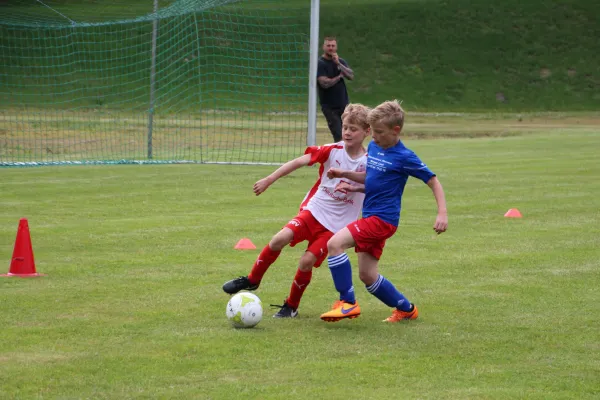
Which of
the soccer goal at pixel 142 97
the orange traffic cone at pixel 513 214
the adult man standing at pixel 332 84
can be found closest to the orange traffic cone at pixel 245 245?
the orange traffic cone at pixel 513 214

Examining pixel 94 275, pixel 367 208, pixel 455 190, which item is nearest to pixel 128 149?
pixel 455 190

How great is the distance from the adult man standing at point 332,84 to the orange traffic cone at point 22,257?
8326mm

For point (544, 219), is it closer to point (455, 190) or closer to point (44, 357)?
point (455, 190)

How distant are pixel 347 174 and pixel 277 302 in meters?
1.22

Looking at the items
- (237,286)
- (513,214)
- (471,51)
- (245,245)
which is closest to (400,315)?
Result: (237,286)

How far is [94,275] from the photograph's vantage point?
802 centimetres

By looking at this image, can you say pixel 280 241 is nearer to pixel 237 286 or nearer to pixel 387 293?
pixel 237 286

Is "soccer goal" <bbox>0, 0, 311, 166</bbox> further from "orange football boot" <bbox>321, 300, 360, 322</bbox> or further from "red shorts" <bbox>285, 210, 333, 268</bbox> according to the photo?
"orange football boot" <bbox>321, 300, 360, 322</bbox>

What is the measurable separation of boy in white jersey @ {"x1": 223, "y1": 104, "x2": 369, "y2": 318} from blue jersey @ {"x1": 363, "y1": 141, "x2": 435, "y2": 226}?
26 centimetres

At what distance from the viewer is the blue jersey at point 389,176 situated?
6.41 meters

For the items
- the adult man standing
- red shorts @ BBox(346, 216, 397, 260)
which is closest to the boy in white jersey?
red shorts @ BBox(346, 216, 397, 260)

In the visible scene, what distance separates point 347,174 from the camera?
21.6ft

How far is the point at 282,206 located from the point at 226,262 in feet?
13.1

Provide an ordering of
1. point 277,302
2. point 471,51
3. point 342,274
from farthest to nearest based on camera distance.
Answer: point 471,51, point 277,302, point 342,274
